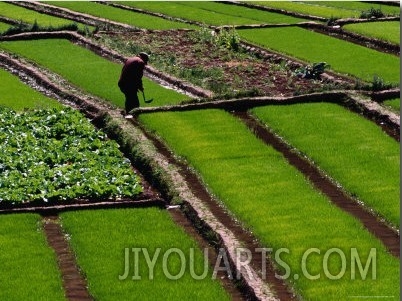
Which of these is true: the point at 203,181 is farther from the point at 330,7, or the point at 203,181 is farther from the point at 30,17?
the point at 330,7

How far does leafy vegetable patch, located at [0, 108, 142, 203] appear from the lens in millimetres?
20078

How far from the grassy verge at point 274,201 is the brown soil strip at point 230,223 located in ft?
0.42

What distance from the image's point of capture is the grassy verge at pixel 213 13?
42.8 m

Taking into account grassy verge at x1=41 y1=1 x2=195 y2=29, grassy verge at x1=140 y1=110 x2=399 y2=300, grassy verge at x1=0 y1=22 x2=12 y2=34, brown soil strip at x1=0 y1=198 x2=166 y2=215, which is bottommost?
grassy verge at x1=0 y1=22 x2=12 y2=34

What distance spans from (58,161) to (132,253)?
17.2 ft

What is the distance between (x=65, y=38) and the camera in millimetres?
38719

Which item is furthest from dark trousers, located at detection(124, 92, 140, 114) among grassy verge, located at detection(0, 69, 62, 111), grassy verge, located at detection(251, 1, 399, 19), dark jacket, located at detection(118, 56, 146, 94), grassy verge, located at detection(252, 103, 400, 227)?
grassy verge, located at detection(251, 1, 399, 19)

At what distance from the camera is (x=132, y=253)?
1692 cm

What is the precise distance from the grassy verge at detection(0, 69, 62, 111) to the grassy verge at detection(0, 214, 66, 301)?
8.27m

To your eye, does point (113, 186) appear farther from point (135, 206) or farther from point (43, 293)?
point (43, 293)

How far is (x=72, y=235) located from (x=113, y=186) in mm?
2390

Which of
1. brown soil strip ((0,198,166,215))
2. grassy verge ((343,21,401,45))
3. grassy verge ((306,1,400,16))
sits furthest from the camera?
grassy verge ((306,1,400,16))

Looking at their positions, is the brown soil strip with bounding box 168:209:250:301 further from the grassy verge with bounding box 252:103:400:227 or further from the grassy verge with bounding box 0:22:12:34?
the grassy verge with bounding box 0:22:12:34

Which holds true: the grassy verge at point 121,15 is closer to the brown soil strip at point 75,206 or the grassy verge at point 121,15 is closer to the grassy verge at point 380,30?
the grassy verge at point 380,30
